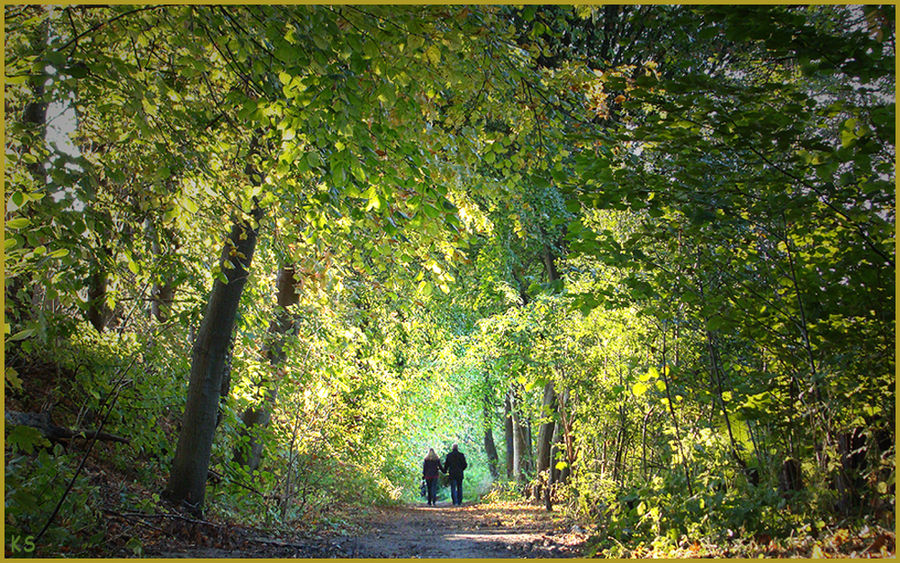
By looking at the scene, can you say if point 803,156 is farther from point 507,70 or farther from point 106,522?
point 106,522

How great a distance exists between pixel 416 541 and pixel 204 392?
3.91 m

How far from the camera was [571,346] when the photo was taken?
8922mm

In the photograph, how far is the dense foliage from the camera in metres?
4.00

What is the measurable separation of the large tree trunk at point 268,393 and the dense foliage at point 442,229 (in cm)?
17

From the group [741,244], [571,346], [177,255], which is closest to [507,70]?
[741,244]

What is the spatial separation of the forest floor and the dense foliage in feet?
1.70

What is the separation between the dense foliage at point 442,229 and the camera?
4.00 metres

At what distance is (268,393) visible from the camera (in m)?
8.27

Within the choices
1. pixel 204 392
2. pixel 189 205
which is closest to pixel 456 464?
pixel 204 392

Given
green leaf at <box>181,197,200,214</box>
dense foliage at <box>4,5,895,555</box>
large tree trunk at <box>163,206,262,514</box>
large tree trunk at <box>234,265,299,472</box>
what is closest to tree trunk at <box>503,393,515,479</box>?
large tree trunk at <box>234,265,299,472</box>

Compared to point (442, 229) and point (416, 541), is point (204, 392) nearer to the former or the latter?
point (442, 229)

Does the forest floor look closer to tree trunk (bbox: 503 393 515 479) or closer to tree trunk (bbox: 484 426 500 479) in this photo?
tree trunk (bbox: 503 393 515 479)

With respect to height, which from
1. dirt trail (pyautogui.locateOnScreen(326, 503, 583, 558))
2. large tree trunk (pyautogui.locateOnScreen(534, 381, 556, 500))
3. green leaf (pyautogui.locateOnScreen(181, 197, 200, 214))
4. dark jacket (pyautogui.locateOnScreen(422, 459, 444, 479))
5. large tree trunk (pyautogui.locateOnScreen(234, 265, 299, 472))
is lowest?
dirt trail (pyautogui.locateOnScreen(326, 503, 583, 558))

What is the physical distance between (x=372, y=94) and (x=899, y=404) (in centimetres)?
401
